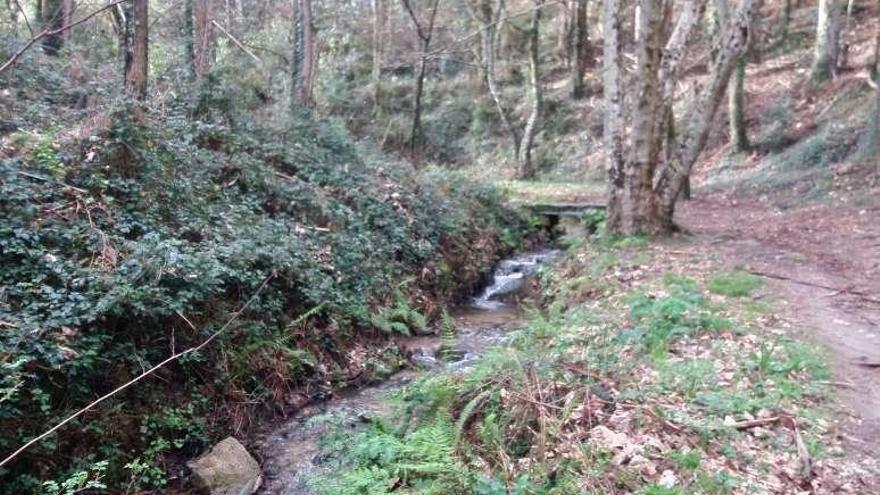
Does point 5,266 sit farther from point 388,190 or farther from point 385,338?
point 388,190

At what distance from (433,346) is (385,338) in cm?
74

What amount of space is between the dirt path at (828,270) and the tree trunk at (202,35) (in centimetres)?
1086

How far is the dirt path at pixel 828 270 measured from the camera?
573 cm

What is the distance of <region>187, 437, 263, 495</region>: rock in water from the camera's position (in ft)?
19.3

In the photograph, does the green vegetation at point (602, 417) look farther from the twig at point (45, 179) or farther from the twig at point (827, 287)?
the twig at point (45, 179)

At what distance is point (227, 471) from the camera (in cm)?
601

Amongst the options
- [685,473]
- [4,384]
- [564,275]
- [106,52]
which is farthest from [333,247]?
[106,52]

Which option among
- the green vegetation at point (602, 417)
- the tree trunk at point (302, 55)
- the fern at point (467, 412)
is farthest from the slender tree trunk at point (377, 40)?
the fern at point (467, 412)

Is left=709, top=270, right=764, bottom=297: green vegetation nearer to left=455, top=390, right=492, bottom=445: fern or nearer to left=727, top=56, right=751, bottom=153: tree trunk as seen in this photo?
left=455, top=390, right=492, bottom=445: fern

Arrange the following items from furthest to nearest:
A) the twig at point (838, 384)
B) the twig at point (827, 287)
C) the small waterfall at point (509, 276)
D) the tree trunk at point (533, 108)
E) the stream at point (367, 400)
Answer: the tree trunk at point (533, 108)
the small waterfall at point (509, 276)
the twig at point (827, 287)
the stream at point (367, 400)
the twig at point (838, 384)

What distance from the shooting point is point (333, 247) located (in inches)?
411

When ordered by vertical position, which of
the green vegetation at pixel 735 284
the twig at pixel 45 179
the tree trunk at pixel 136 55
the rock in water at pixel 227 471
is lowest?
the rock in water at pixel 227 471

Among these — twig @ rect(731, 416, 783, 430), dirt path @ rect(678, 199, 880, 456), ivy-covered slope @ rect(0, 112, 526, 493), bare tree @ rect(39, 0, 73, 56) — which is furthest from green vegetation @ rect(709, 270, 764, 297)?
bare tree @ rect(39, 0, 73, 56)

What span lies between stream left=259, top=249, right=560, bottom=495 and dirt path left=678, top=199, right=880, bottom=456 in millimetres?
3694
